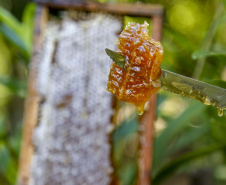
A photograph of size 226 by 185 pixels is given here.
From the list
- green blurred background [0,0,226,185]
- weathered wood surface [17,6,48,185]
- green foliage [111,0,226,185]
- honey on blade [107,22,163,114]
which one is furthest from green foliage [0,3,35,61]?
honey on blade [107,22,163,114]

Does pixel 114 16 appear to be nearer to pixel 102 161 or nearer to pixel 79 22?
pixel 79 22

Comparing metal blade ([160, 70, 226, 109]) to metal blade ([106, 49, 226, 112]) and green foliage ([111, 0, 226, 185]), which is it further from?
green foliage ([111, 0, 226, 185])

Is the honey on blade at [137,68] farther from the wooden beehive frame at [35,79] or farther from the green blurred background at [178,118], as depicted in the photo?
the wooden beehive frame at [35,79]

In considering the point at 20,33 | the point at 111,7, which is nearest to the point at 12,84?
the point at 20,33

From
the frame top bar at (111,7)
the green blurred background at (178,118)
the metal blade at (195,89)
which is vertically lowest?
the green blurred background at (178,118)

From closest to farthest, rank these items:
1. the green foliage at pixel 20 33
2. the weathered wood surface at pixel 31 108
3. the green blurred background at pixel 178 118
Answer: the weathered wood surface at pixel 31 108, the green blurred background at pixel 178 118, the green foliage at pixel 20 33

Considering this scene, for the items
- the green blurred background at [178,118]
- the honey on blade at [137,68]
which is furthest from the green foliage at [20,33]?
the honey on blade at [137,68]
